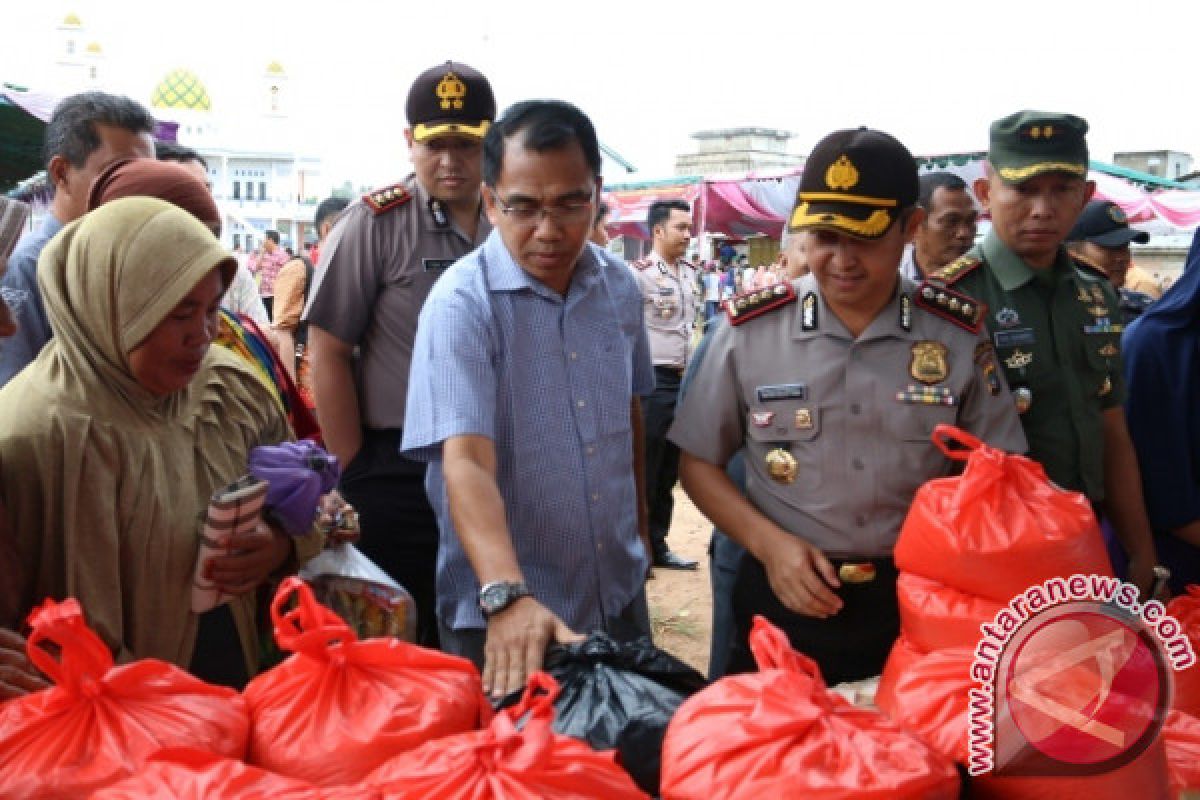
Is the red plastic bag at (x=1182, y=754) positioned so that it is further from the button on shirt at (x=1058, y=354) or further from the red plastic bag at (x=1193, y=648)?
the button on shirt at (x=1058, y=354)

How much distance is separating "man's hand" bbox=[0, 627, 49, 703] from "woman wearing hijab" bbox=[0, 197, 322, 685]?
0.86 ft

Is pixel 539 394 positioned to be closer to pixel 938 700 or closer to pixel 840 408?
pixel 840 408

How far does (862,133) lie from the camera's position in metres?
2.14

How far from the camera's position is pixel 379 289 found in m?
3.13

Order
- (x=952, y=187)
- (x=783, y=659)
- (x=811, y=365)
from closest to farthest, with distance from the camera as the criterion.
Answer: (x=783, y=659)
(x=811, y=365)
(x=952, y=187)

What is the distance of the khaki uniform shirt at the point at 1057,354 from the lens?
254 centimetres

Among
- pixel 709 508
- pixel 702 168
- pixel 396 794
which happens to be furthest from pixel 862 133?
pixel 702 168

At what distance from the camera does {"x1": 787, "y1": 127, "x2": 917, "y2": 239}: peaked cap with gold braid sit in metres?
2.09

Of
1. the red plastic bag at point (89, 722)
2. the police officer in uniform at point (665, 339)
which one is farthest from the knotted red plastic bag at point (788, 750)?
the police officer in uniform at point (665, 339)

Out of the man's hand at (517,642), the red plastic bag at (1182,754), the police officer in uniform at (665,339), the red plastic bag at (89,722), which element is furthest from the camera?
the police officer in uniform at (665,339)

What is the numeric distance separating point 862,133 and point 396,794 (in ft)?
5.51

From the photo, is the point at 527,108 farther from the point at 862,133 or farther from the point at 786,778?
the point at 786,778

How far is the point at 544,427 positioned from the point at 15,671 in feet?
3.52

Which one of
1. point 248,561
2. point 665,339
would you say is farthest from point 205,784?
point 665,339
